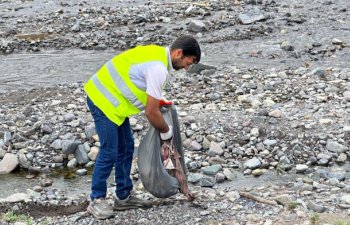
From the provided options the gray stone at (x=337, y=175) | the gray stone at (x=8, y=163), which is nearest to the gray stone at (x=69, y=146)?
the gray stone at (x=8, y=163)

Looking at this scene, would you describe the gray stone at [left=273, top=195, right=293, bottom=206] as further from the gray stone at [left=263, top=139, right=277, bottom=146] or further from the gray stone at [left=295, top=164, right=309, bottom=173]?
the gray stone at [left=263, top=139, right=277, bottom=146]

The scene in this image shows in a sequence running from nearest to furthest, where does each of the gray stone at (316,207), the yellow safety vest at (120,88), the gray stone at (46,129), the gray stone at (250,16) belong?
the yellow safety vest at (120,88) < the gray stone at (316,207) < the gray stone at (46,129) < the gray stone at (250,16)

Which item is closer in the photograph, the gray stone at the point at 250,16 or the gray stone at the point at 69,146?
the gray stone at the point at 69,146

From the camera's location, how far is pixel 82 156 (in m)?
8.63

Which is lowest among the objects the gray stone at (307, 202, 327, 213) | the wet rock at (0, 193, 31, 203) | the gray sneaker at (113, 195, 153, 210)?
the wet rock at (0, 193, 31, 203)

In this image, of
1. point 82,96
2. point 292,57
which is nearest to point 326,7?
point 292,57

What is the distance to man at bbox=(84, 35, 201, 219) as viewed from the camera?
5672mm

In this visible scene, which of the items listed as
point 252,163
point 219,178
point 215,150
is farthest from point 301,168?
point 215,150

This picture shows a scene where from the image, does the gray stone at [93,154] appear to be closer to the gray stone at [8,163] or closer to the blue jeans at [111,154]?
the gray stone at [8,163]

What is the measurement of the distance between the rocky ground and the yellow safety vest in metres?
1.17

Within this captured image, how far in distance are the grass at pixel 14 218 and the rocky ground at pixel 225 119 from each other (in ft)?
0.06

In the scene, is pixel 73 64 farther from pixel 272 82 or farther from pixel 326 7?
pixel 326 7

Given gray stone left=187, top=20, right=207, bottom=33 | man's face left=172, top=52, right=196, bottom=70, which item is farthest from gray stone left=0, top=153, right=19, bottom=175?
gray stone left=187, top=20, right=207, bottom=33

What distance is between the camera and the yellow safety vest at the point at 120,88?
19.2 ft
